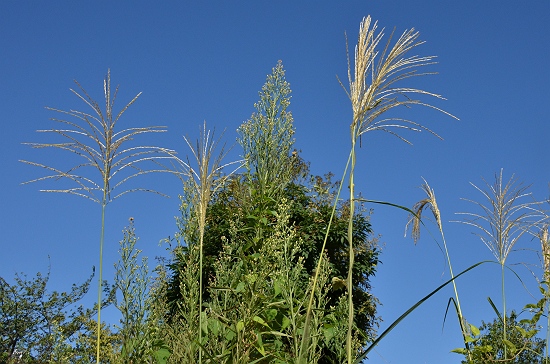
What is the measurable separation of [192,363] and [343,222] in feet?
36.3

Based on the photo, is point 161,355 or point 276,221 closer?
point 161,355

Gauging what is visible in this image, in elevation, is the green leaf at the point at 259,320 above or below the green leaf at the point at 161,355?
above

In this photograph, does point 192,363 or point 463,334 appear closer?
point 192,363

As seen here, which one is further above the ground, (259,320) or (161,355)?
(259,320)

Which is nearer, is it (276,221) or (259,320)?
(259,320)

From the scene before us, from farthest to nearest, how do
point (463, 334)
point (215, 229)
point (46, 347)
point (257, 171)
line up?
point (46, 347)
point (215, 229)
point (257, 171)
point (463, 334)

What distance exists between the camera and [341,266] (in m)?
15.1

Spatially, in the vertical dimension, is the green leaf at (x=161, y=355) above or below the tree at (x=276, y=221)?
below

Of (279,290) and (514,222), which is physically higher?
(514,222)

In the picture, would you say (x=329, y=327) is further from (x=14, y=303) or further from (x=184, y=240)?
(x=14, y=303)

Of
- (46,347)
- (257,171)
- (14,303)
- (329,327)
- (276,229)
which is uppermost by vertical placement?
(14,303)

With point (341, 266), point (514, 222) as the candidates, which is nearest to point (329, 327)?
point (514, 222)

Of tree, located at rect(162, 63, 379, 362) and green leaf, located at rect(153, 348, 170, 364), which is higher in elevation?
tree, located at rect(162, 63, 379, 362)

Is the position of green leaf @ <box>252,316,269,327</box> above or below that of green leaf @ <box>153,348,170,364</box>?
above
